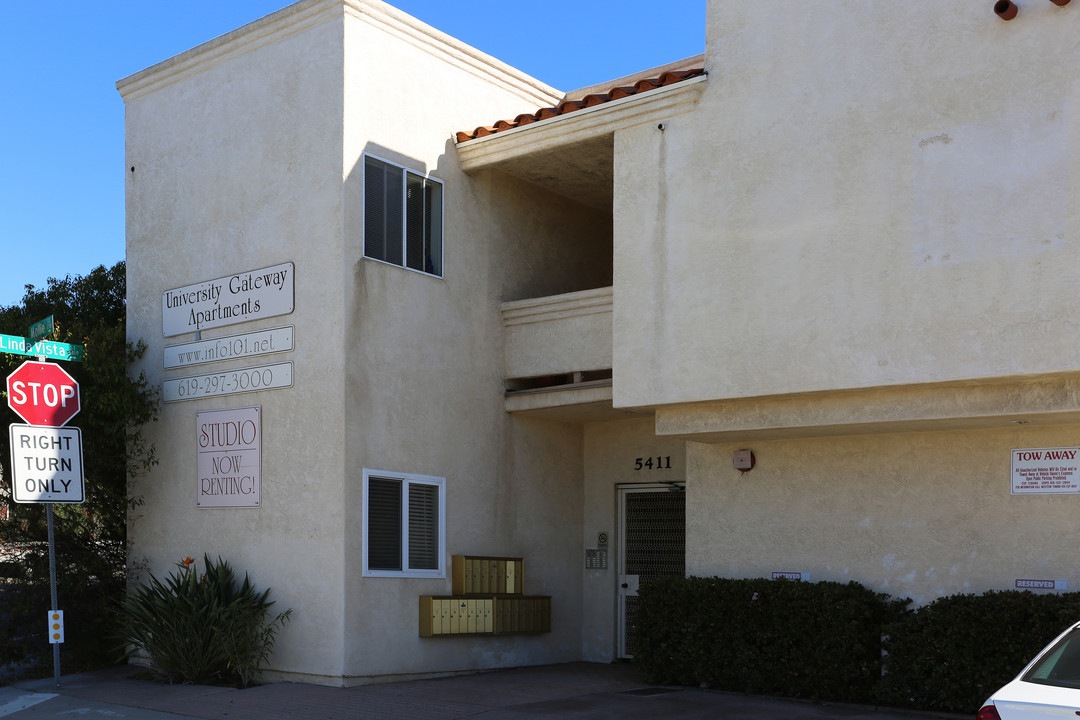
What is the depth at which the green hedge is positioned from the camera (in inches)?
396

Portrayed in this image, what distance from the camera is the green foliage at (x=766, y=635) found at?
11.0m

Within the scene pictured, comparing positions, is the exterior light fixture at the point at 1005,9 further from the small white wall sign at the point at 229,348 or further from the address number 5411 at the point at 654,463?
the small white wall sign at the point at 229,348

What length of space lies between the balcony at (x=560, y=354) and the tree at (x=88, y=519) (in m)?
4.57

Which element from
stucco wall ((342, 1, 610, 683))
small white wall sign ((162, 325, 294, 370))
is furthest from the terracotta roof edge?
small white wall sign ((162, 325, 294, 370))

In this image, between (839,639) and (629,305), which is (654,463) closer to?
(629,305)

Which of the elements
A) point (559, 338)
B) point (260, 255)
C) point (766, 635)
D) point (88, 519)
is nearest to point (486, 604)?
point (559, 338)

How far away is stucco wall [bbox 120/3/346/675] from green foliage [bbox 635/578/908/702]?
3575 mm

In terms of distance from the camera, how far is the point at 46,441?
453 inches

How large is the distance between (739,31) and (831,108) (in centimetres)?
148

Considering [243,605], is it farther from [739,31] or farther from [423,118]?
[739,31]

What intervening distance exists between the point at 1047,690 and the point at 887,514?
542 centimetres

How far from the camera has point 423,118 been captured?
13578 mm

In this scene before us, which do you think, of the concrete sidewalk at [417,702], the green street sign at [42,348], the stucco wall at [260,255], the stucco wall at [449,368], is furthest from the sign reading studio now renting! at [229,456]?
the concrete sidewalk at [417,702]

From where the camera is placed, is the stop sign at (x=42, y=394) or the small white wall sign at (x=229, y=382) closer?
the stop sign at (x=42, y=394)
